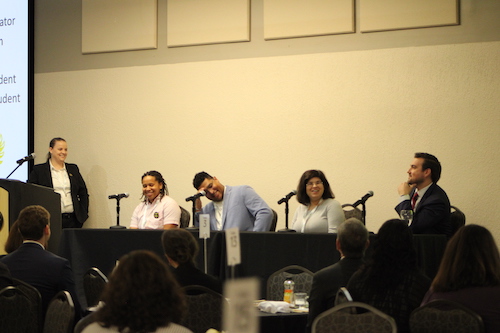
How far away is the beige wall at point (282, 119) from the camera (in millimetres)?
6566

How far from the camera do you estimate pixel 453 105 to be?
6613mm

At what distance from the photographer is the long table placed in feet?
15.6


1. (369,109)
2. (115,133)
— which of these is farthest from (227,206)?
(115,133)

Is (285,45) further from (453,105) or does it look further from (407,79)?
(453,105)

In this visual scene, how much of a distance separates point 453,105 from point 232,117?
2.37m

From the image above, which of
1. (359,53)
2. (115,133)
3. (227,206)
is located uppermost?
(359,53)

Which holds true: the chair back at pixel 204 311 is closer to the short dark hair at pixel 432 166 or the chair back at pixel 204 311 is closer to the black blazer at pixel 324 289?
the black blazer at pixel 324 289

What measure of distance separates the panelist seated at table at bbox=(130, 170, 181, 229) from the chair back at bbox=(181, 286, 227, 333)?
2.94 meters

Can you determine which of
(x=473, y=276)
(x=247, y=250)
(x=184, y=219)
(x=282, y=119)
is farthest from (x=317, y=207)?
(x=473, y=276)

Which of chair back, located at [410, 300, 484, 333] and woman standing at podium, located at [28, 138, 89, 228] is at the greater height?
woman standing at podium, located at [28, 138, 89, 228]

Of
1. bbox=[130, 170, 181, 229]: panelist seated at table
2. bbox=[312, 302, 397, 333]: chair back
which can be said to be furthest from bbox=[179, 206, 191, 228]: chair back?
bbox=[312, 302, 397, 333]: chair back

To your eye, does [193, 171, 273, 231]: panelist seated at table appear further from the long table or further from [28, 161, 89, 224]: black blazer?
[28, 161, 89, 224]: black blazer

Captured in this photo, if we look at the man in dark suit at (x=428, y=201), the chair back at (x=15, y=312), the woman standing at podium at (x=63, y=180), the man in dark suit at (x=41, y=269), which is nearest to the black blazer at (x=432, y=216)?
the man in dark suit at (x=428, y=201)

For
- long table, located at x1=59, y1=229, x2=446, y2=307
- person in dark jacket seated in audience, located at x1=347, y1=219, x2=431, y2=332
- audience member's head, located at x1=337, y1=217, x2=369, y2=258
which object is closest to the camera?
person in dark jacket seated in audience, located at x1=347, y1=219, x2=431, y2=332
